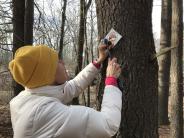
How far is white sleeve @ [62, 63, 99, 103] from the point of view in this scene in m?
3.51

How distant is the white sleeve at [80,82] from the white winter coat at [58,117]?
0.56 m

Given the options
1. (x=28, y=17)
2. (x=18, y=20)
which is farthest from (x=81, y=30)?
(x=28, y=17)

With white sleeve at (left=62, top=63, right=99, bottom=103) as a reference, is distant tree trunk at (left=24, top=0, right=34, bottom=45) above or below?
above

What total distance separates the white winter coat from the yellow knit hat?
0.07m

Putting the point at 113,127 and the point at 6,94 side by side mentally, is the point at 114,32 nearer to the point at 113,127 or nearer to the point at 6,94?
the point at 113,127

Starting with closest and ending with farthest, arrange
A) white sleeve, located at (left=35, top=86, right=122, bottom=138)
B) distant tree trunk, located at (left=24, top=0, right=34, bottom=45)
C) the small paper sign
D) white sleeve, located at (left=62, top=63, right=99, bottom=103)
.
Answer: white sleeve, located at (left=35, top=86, right=122, bottom=138)
the small paper sign
white sleeve, located at (left=62, top=63, right=99, bottom=103)
distant tree trunk, located at (left=24, top=0, right=34, bottom=45)

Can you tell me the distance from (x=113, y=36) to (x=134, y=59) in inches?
10.5

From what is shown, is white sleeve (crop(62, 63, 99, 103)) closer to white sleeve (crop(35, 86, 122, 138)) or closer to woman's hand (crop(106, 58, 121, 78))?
woman's hand (crop(106, 58, 121, 78))

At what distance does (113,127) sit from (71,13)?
13064 mm

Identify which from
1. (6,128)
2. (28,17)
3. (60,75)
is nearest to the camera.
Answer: (60,75)

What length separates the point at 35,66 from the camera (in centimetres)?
281

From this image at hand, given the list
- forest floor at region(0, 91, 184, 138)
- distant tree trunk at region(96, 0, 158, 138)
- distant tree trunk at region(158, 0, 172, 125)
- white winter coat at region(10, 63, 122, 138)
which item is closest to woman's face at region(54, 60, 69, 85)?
white winter coat at region(10, 63, 122, 138)

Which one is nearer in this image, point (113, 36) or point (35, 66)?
point (35, 66)

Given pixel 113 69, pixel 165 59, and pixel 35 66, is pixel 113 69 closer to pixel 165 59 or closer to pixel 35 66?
pixel 35 66
